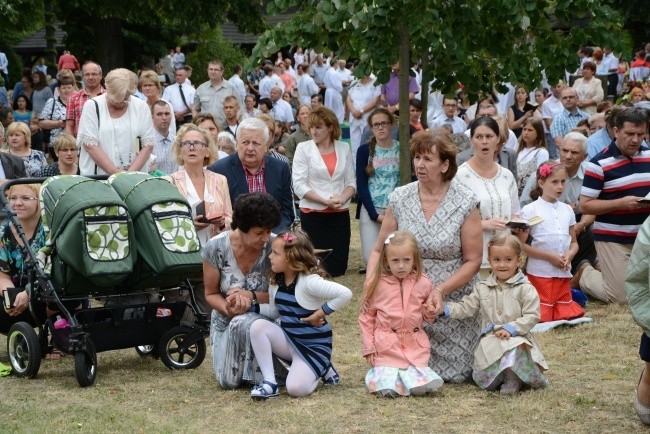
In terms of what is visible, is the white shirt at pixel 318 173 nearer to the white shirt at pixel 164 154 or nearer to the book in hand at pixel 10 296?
the white shirt at pixel 164 154

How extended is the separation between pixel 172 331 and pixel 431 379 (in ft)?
6.56

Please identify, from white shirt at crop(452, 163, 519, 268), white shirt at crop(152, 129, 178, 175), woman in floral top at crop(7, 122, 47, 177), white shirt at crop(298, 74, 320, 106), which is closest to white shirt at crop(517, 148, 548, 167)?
white shirt at crop(452, 163, 519, 268)

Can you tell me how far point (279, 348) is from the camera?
6.68 metres

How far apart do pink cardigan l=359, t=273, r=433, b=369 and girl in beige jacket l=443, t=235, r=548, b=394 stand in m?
0.23

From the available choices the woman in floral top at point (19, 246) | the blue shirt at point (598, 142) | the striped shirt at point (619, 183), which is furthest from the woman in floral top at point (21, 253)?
the blue shirt at point (598, 142)

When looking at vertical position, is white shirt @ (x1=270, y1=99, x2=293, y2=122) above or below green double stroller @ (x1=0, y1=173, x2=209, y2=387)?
above

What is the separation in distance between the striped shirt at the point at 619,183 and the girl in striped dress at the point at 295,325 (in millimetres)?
3893

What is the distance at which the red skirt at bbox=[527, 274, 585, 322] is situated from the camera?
903 centimetres

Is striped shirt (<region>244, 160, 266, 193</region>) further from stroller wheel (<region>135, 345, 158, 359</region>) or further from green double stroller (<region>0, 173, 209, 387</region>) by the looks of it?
stroller wheel (<region>135, 345, 158, 359</region>)

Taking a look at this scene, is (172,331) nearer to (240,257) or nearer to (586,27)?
(240,257)

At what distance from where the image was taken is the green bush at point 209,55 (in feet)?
108

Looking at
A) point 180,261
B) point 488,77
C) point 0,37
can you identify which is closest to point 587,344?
point 180,261

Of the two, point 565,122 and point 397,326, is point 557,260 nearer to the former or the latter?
point 397,326

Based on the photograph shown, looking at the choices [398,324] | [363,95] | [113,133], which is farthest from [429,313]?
[363,95]
